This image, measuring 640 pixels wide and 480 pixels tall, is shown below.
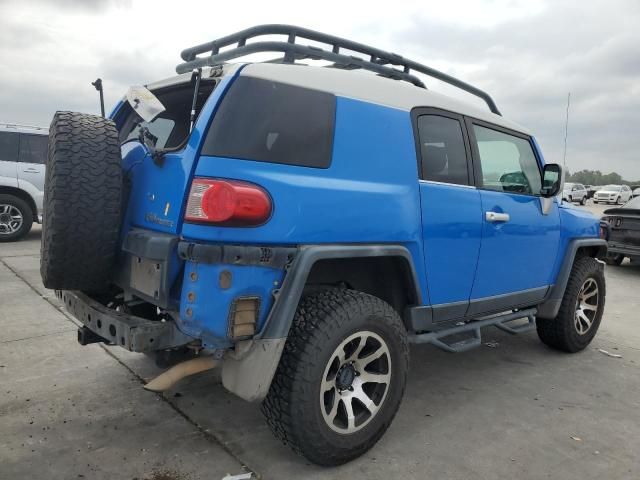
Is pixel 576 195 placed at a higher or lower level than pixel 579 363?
higher

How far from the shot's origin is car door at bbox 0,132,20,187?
8.77m

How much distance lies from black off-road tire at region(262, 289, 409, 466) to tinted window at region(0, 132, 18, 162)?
8.56 m

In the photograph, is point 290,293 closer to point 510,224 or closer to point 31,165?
point 510,224

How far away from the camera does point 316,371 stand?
229cm

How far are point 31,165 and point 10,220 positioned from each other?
104 cm

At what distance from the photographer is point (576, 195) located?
3597 centimetres

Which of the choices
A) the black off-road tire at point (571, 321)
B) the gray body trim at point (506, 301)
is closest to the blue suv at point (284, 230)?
the gray body trim at point (506, 301)

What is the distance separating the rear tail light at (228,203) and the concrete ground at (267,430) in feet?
4.03

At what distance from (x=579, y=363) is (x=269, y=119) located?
3.47 metres

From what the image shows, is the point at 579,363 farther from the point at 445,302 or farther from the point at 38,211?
the point at 38,211

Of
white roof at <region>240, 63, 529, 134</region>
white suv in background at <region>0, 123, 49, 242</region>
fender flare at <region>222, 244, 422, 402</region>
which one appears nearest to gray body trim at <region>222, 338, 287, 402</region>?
fender flare at <region>222, 244, 422, 402</region>

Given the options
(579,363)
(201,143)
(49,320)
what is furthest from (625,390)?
(49,320)

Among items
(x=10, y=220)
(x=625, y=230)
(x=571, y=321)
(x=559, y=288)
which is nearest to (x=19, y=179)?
(x=10, y=220)

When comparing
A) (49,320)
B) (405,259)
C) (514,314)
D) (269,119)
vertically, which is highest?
(269,119)
